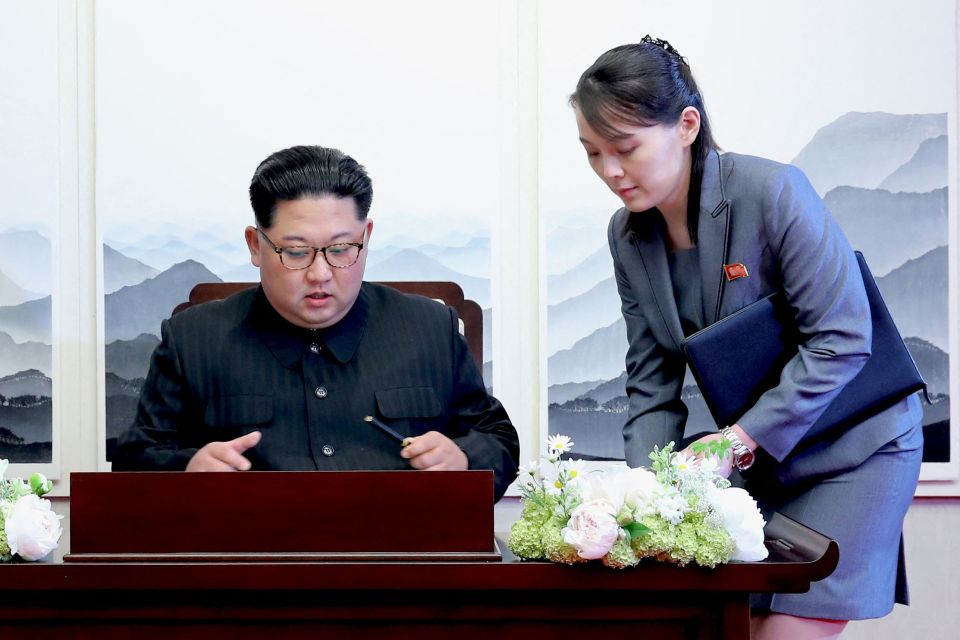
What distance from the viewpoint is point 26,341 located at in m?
3.09

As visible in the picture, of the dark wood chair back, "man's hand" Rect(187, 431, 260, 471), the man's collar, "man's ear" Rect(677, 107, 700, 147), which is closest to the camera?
"man's hand" Rect(187, 431, 260, 471)

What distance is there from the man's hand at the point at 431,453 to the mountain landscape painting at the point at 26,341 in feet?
5.63

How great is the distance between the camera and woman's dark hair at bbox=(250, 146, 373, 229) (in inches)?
80.0

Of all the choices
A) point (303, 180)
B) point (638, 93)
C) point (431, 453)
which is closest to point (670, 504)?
point (431, 453)

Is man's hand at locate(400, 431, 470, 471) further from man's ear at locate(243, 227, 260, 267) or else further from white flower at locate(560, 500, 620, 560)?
man's ear at locate(243, 227, 260, 267)

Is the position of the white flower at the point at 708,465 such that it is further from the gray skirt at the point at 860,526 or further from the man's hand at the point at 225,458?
the man's hand at the point at 225,458

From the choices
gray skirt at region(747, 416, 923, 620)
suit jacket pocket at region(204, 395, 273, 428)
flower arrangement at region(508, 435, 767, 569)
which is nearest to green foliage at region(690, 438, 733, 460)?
flower arrangement at region(508, 435, 767, 569)

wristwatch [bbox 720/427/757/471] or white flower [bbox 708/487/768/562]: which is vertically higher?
wristwatch [bbox 720/427/757/471]

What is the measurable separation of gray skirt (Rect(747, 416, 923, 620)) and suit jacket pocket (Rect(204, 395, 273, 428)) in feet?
3.18

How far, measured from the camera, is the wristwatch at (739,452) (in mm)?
1783

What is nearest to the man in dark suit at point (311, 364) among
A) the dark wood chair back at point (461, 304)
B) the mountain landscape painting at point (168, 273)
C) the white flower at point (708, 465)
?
the dark wood chair back at point (461, 304)

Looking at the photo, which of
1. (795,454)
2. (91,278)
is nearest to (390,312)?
(795,454)

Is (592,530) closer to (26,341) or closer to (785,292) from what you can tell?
(785,292)

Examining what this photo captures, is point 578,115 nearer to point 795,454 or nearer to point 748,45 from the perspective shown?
point 795,454
